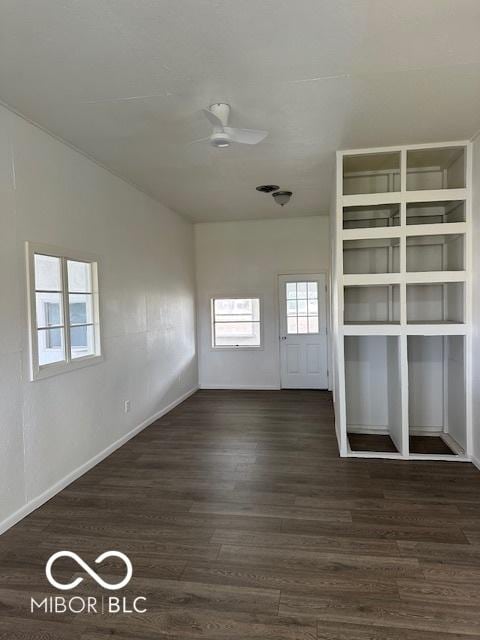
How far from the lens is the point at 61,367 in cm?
340

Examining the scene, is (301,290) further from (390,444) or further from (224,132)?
(224,132)

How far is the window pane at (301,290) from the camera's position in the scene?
714 centimetres

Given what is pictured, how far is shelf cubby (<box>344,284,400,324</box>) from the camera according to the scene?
4625 millimetres

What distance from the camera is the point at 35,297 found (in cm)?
312

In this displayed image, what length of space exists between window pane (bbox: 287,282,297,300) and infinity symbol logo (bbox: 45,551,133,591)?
5.26 m

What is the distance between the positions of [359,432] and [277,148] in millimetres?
3156

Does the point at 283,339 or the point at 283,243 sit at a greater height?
the point at 283,243

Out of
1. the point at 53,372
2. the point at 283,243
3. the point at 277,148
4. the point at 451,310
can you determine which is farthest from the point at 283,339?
the point at 53,372

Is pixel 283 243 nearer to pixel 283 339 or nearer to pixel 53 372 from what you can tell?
Answer: pixel 283 339

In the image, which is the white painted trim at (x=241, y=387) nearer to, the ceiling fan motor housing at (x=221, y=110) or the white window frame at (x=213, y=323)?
the white window frame at (x=213, y=323)

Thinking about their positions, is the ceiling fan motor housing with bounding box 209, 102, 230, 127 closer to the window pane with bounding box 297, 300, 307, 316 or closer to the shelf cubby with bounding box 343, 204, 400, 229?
the shelf cubby with bounding box 343, 204, 400, 229

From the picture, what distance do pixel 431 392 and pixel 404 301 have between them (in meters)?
1.32

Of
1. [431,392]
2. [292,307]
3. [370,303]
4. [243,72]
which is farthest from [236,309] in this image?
[243,72]

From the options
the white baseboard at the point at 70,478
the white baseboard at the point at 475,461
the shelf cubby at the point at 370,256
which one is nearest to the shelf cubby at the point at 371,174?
the shelf cubby at the point at 370,256
